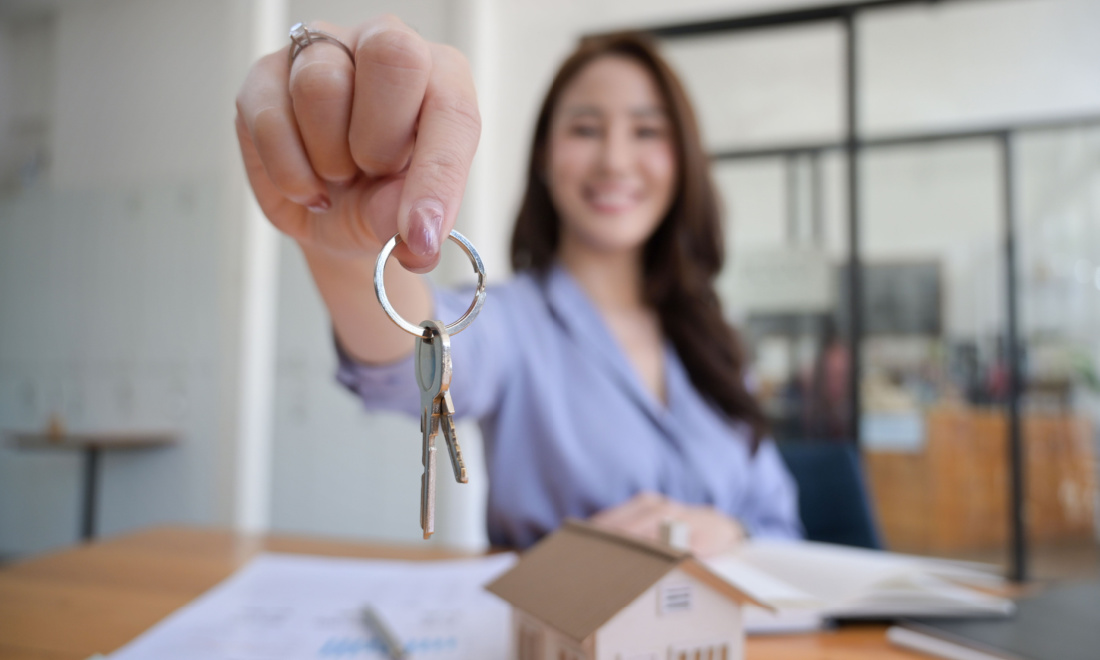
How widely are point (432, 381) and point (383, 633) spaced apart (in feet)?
1.00

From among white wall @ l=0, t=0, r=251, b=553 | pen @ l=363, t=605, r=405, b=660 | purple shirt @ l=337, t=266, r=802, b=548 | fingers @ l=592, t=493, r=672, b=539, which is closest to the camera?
pen @ l=363, t=605, r=405, b=660

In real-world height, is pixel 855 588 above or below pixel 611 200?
below

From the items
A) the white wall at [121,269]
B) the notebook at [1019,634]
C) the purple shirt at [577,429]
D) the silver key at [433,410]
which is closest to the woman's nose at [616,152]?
the purple shirt at [577,429]

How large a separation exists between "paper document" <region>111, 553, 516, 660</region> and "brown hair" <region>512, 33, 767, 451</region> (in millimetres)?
595

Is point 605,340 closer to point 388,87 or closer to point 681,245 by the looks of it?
point 681,245

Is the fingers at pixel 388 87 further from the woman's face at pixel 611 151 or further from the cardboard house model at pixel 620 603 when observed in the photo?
the woman's face at pixel 611 151

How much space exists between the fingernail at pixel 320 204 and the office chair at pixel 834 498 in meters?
1.18

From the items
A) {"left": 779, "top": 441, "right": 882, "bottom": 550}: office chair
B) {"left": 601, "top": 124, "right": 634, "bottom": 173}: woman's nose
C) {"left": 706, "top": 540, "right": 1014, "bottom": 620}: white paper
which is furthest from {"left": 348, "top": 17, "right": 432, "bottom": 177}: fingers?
{"left": 779, "top": 441, "right": 882, "bottom": 550}: office chair

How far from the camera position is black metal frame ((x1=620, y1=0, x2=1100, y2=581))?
2637 mm

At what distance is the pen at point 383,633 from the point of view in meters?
0.46

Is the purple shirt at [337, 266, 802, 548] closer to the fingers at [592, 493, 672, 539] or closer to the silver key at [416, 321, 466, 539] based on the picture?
the fingers at [592, 493, 672, 539]

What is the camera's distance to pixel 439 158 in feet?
0.95

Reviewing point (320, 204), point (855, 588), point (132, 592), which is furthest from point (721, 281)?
point (320, 204)

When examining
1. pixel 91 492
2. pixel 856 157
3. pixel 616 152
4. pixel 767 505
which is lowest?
pixel 91 492
